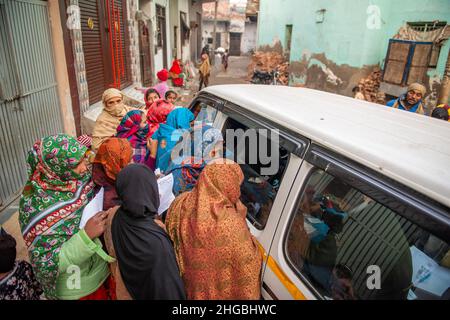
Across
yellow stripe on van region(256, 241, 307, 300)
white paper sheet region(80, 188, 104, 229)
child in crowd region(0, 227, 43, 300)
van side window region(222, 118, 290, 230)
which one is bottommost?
child in crowd region(0, 227, 43, 300)

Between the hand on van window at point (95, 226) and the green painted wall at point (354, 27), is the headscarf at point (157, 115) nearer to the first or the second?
the hand on van window at point (95, 226)

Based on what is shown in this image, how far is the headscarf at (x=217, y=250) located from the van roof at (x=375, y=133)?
56 centimetres

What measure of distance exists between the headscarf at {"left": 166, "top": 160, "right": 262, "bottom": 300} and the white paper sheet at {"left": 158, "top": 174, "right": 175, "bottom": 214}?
58 cm

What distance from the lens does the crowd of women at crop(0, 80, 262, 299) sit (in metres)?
1.52

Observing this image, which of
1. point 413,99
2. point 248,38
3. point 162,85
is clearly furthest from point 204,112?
point 248,38

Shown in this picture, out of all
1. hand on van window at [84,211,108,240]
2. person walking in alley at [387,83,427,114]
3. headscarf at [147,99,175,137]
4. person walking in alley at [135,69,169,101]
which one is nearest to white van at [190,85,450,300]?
hand on van window at [84,211,108,240]

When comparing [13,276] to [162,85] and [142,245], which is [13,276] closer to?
[142,245]

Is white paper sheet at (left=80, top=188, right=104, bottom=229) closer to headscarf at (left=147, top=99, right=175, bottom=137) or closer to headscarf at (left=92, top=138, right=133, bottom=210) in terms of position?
headscarf at (left=92, top=138, right=133, bottom=210)

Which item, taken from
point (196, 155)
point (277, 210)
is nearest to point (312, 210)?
point (277, 210)

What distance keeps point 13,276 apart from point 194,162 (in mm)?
1354

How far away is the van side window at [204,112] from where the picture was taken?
2.74 metres

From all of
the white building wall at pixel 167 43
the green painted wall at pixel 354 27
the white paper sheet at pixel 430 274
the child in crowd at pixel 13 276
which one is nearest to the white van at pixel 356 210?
the white paper sheet at pixel 430 274

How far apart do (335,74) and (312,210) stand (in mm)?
Result: 9768

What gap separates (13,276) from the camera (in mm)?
1737
